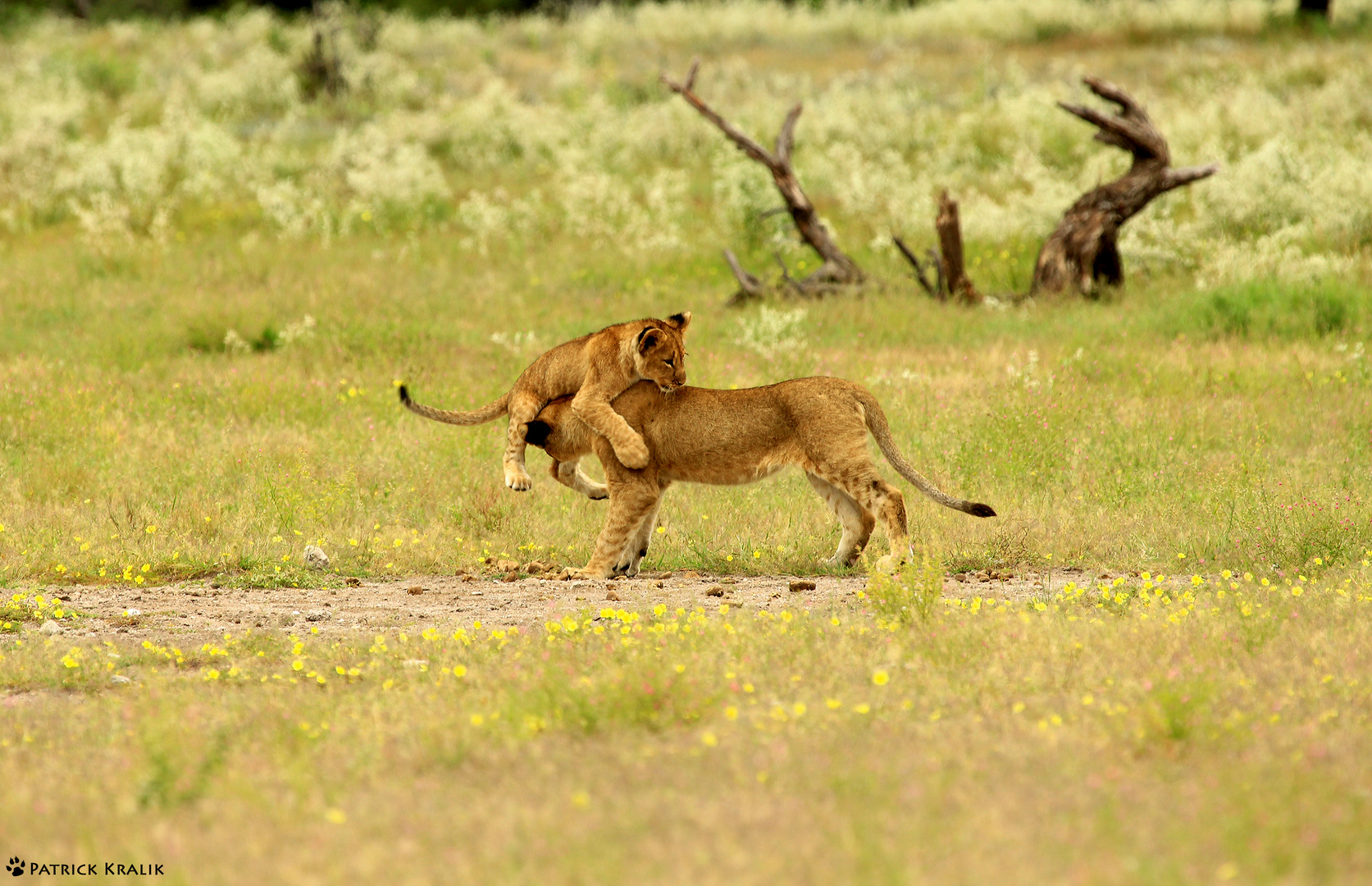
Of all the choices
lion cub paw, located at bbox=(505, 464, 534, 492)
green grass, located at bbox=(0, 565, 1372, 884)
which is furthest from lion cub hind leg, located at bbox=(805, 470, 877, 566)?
green grass, located at bbox=(0, 565, 1372, 884)

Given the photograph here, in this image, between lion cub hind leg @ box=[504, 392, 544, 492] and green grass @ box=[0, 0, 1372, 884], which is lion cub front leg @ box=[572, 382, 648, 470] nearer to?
lion cub hind leg @ box=[504, 392, 544, 492]

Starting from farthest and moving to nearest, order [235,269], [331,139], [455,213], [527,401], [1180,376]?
[331,139]
[455,213]
[235,269]
[1180,376]
[527,401]

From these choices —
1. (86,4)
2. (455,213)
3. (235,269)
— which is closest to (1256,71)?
(455,213)

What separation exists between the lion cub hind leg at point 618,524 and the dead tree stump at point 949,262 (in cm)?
838

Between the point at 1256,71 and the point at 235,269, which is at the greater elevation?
the point at 1256,71

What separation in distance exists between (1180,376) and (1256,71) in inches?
719

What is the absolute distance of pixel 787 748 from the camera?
191 inches

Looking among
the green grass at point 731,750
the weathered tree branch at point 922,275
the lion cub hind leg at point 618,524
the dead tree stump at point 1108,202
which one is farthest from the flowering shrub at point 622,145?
the green grass at point 731,750

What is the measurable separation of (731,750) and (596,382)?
4.52 meters

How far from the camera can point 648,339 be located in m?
8.92

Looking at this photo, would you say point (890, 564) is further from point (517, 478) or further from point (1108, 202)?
point (1108, 202)

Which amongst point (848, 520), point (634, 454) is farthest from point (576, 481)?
point (848, 520)

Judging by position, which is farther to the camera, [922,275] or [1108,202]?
[922,275]

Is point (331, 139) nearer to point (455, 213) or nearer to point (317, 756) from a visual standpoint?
point (455, 213)
